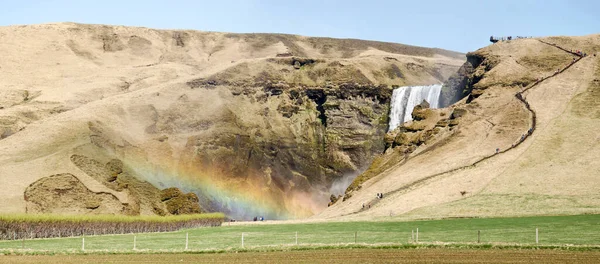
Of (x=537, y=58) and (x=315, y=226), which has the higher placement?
(x=537, y=58)

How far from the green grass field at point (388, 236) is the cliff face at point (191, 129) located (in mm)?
33995

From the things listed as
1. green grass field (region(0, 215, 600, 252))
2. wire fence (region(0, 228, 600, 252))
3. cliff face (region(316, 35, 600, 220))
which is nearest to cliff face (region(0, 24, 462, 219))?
cliff face (region(316, 35, 600, 220))

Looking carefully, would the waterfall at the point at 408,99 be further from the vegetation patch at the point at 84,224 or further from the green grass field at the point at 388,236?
the green grass field at the point at 388,236

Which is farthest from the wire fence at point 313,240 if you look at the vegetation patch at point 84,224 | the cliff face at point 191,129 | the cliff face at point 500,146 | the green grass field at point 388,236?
the cliff face at point 191,129

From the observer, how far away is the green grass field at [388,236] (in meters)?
61.4

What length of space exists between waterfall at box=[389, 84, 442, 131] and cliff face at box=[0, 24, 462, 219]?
3.22 meters

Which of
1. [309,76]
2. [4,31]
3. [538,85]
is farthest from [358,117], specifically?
[4,31]

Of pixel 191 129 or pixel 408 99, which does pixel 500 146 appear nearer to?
pixel 408 99

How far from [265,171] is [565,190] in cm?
6082

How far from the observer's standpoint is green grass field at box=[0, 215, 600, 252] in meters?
61.4

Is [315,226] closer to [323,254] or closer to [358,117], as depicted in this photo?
[323,254]

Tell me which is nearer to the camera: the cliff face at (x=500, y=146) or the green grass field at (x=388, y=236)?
the green grass field at (x=388, y=236)

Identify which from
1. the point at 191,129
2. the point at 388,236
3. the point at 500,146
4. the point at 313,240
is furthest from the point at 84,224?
the point at 500,146

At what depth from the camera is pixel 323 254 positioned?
55.4 metres
